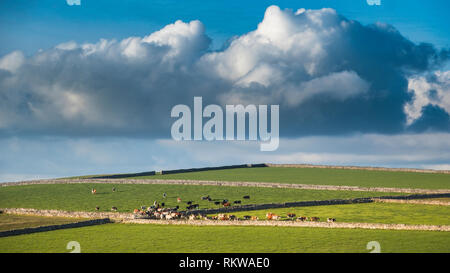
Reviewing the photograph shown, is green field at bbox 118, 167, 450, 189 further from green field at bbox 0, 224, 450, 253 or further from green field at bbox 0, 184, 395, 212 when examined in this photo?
green field at bbox 0, 224, 450, 253

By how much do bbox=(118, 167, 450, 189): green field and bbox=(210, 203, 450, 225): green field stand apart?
66.2 feet

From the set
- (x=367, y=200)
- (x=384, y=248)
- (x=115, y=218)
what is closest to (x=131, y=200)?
(x=115, y=218)

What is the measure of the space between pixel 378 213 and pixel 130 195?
31012 mm

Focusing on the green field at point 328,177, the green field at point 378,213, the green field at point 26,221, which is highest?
the green field at point 328,177

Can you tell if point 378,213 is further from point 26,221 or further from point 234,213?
point 26,221

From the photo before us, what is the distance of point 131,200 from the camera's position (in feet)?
228

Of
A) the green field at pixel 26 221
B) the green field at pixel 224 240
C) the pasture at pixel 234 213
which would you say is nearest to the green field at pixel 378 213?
the pasture at pixel 234 213

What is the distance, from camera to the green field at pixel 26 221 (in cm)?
5301

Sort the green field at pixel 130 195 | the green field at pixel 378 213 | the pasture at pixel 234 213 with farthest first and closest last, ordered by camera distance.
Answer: the green field at pixel 130 195, the green field at pixel 378 213, the pasture at pixel 234 213

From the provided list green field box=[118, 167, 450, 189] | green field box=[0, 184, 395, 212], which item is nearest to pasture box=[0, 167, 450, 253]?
green field box=[0, 184, 395, 212]

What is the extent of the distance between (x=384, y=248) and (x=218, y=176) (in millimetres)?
59763

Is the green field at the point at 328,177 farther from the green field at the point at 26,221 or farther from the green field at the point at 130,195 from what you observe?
the green field at the point at 26,221

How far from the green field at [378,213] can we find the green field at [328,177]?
66.2 feet
